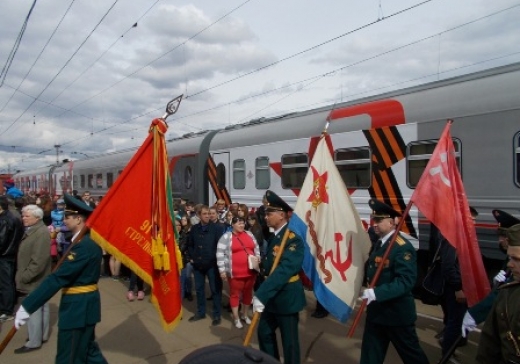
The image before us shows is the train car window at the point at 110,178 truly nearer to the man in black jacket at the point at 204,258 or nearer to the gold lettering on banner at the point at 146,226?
the man in black jacket at the point at 204,258

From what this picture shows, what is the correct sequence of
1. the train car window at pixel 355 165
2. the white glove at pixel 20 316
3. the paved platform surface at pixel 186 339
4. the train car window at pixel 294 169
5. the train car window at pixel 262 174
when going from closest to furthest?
the white glove at pixel 20 316, the paved platform surface at pixel 186 339, the train car window at pixel 355 165, the train car window at pixel 294 169, the train car window at pixel 262 174

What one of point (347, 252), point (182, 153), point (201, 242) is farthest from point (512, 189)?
point (182, 153)

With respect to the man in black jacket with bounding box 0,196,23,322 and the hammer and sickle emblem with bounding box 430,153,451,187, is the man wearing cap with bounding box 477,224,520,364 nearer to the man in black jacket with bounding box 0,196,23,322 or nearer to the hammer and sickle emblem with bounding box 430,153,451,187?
the hammer and sickle emblem with bounding box 430,153,451,187

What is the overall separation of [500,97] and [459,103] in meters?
0.56

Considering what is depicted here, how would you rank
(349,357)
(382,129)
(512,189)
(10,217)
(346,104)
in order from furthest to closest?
1. (346,104)
2. (382,129)
3. (10,217)
4. (512,189)
5. (349,357)

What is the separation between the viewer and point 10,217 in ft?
19.5

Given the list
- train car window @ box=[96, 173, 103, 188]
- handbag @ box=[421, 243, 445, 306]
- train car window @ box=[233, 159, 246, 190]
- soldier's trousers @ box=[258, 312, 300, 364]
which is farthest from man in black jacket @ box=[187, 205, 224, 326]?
train car window @ box=[96, 173, 103, 188]

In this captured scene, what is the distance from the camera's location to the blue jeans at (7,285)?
5995mm

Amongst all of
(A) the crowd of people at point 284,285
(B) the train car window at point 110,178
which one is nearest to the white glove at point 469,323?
(A) the crowd of people at point 284,285

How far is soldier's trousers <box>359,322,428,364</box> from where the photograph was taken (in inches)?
137

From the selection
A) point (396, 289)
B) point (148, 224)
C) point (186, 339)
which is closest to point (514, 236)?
point (396, 289)

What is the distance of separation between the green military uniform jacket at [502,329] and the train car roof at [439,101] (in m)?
4.06

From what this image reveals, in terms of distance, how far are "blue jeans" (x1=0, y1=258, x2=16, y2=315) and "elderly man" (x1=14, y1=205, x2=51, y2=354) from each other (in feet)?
3.60

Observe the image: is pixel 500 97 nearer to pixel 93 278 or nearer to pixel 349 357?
pixel 349 357
